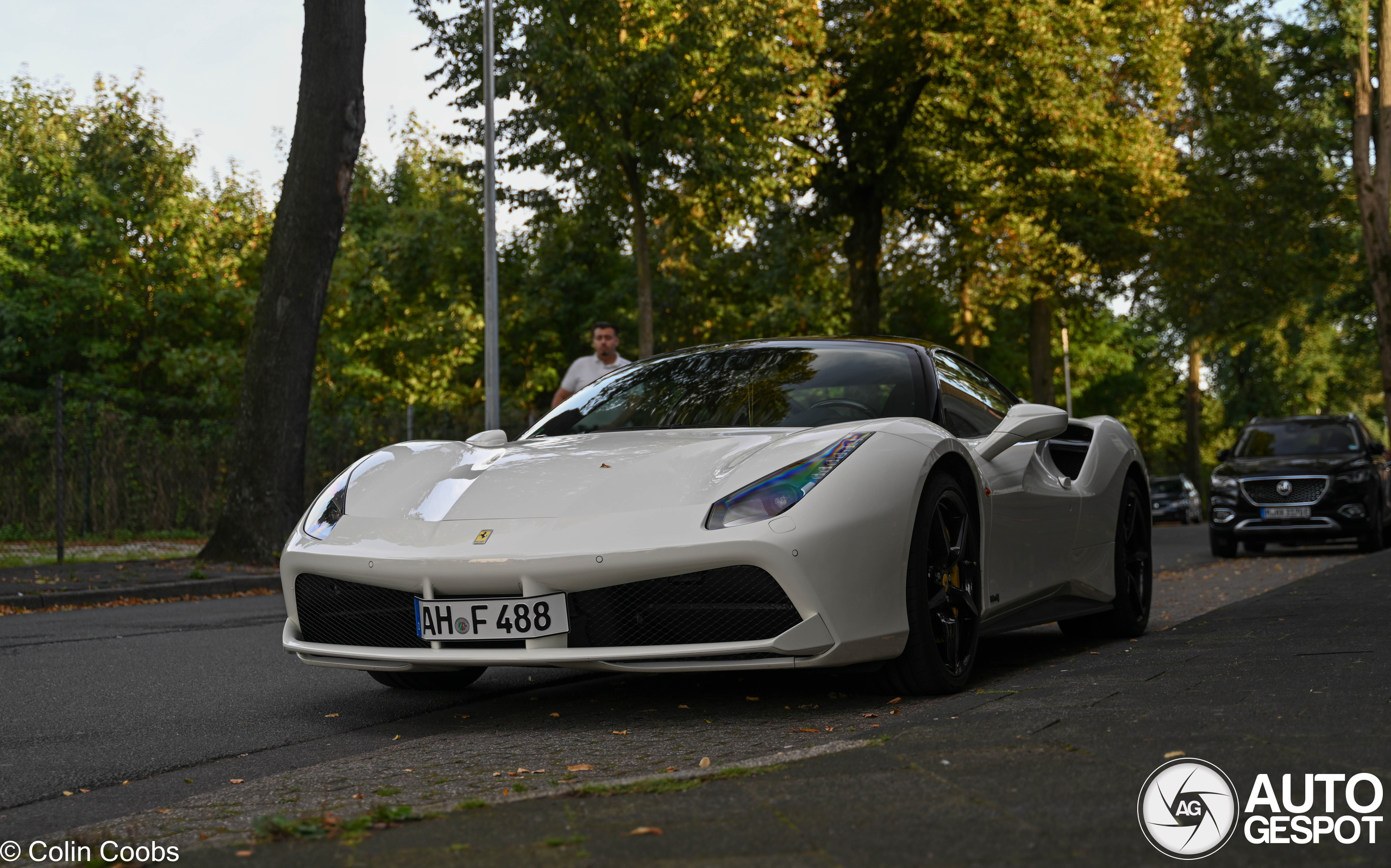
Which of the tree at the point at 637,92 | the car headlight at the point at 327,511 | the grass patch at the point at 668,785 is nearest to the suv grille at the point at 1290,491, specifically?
the tree at the point at 637,92

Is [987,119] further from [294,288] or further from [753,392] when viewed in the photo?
[753,392]

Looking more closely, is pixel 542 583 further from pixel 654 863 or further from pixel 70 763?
pixel 654 863

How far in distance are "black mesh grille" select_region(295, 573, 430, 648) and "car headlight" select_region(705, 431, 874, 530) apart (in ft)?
3.42

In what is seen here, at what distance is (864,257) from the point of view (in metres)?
26.5

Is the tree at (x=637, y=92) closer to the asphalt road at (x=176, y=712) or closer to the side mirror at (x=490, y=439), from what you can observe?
the asphalt road at (x=176, y=712)

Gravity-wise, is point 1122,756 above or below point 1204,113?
below

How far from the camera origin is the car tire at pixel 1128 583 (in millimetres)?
6367

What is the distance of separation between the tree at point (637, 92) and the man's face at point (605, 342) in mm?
8037

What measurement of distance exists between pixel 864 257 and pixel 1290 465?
39.7 ft

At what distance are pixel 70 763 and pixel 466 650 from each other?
47.3 inches

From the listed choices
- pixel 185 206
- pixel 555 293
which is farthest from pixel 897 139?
pixel 185 206

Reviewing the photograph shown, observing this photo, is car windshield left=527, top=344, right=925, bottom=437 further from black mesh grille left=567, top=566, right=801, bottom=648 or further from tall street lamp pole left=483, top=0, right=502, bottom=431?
tall street lamp pole left=483, top=0, right=502, bottom=431

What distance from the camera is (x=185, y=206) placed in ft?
118

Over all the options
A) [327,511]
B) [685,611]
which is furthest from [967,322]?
[685,611]
